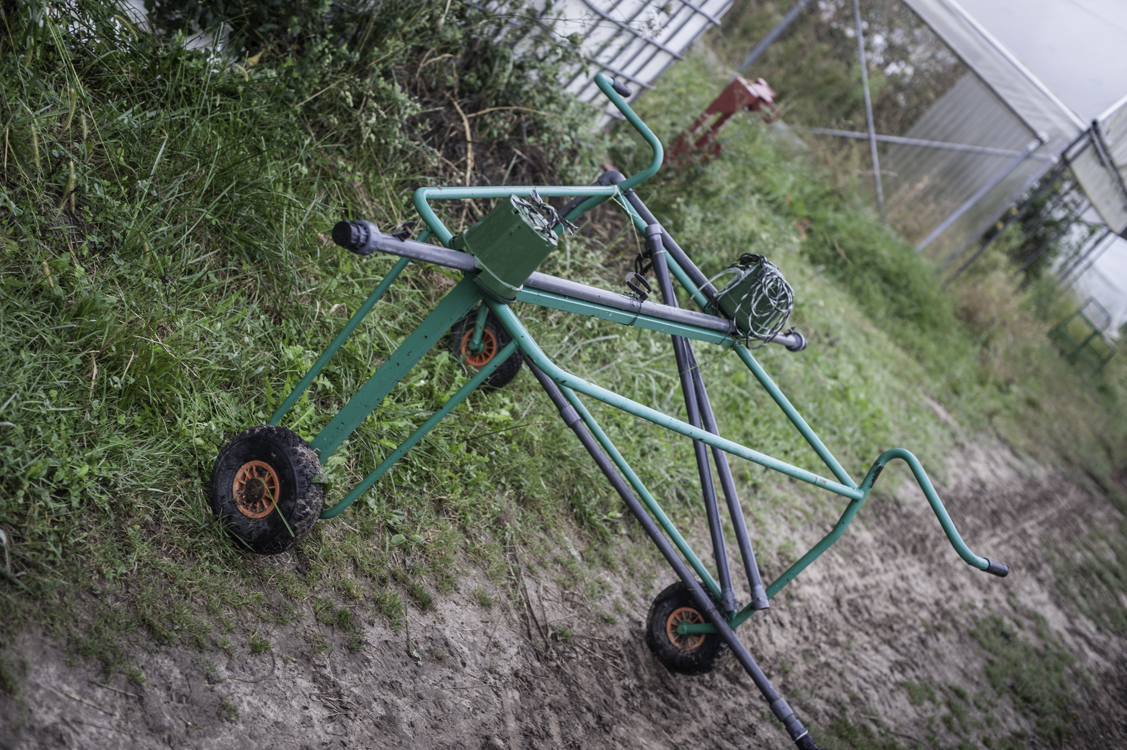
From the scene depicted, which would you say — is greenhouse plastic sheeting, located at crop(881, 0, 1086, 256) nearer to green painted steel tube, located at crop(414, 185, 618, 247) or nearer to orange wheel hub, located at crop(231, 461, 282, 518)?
green painted steel tube, located at crop(414, 185, 618, 247)

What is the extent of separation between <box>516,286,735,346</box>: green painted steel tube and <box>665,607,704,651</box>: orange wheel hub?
1010 mm

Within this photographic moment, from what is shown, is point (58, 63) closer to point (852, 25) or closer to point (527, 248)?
point (527, 248)

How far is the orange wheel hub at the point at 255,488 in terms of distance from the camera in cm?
192

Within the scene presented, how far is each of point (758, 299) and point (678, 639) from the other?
1.23m

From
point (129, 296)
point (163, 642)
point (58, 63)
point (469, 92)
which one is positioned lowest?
point (163, 642)

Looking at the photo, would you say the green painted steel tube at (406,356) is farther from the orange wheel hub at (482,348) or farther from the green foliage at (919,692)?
the green foliage at (919,692)

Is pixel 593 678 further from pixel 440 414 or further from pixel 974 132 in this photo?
pixel 974 132

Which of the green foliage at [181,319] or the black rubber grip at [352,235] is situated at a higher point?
the black rubber grip at [352,235]

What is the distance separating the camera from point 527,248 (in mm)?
1639

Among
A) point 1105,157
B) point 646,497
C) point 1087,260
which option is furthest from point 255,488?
point 1087,260

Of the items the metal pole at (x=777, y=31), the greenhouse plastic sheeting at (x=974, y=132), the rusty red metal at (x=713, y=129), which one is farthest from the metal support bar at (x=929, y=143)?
the rusty red metal at (x=713, y=129)

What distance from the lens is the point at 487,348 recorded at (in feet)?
9.93

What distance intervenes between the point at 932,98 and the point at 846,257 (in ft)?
11.9

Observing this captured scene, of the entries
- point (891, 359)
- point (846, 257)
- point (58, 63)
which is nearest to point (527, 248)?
point (58, 63)
